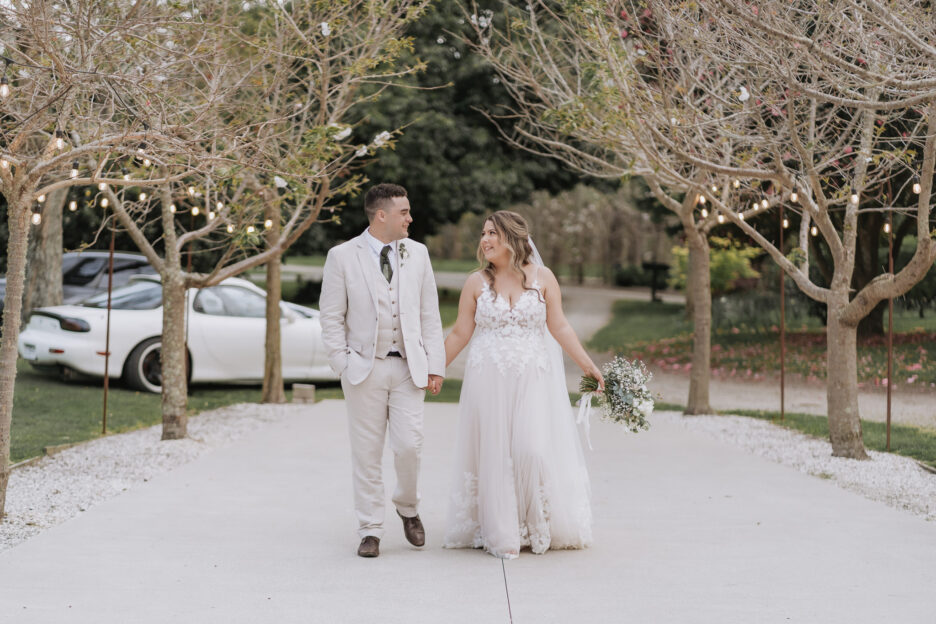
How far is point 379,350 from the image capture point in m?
5.90

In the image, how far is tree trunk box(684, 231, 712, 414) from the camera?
12602 mm

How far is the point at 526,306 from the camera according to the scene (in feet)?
20.1

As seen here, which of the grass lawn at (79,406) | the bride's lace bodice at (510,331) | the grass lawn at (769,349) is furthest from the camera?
the grass lawn at (769,349)

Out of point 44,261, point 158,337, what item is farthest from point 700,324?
point 44,261

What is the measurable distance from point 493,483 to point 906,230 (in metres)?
15.7

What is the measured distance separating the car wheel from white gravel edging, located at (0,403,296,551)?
5.89ft

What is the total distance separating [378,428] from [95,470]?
3.77m

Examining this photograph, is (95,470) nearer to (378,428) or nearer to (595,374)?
(378,428)

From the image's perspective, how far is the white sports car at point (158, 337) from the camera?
13102 mm

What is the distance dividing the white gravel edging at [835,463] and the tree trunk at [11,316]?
20.2 feet

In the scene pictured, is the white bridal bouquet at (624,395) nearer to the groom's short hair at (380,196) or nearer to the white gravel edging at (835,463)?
the groom's short hair at (380,196)

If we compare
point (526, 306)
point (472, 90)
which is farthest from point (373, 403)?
point (472, 90)

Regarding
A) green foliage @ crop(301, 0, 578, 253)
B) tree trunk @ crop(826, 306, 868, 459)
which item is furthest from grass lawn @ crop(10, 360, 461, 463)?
green foliage @ crop(301, 0, 578, 253)

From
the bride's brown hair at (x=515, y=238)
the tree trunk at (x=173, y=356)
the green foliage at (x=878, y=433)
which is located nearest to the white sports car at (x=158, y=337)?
the tree trunk at (x=173, y=356)
